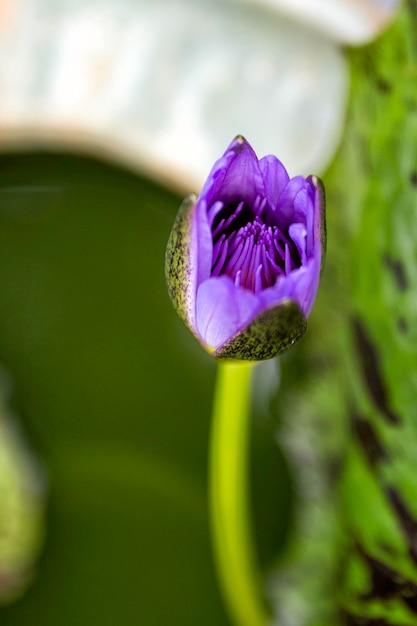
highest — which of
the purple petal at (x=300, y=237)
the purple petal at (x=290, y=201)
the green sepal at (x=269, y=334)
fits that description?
the purple petal at (x=290, y=201)

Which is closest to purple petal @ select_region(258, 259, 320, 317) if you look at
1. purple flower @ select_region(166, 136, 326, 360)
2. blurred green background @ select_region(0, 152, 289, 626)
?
purple flower @ select_region(166, 136, 326, 360)

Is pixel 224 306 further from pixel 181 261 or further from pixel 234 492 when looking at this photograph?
pixel 234 492

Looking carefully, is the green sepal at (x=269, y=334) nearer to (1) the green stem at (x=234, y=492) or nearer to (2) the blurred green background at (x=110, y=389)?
(1) the green stem at (x=234, y=492)

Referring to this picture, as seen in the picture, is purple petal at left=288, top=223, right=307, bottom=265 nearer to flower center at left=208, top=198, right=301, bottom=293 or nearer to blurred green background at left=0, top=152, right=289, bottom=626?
flower center at left=208, top=198, right=301, bottom=293

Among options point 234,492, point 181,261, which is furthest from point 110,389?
point 181,261

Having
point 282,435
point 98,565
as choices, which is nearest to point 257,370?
point 282,435

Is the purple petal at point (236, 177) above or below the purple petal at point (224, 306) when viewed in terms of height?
above

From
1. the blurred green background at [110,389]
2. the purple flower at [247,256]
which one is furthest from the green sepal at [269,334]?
the blurred green background at [110,389]

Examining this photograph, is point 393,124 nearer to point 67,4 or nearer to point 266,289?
point 266,289

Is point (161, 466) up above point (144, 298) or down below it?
below
